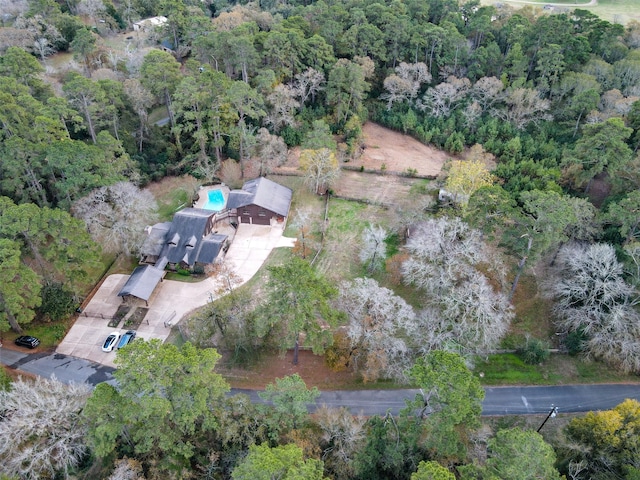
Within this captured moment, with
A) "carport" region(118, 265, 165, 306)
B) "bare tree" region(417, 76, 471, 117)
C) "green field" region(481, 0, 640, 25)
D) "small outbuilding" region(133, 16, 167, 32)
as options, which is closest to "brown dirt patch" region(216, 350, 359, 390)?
"carport" region(118, 265, 165, 306)

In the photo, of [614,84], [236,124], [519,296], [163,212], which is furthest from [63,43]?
[614,84]

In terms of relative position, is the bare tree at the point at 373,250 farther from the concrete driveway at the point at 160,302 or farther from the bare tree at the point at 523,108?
the bare tree at the point at 523,108

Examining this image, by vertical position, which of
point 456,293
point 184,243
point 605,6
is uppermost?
point 605,6

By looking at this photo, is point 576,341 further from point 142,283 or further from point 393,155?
point 142,283

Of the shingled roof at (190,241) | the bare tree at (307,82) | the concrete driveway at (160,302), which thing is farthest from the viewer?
the bare tree at (307,82)

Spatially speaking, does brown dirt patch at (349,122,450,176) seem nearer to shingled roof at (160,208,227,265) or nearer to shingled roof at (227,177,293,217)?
shingled roof at (227,177,293,217)

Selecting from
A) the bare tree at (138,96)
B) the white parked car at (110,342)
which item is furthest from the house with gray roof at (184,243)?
the bare tree at (138,96)

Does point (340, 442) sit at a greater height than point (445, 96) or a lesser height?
lesser

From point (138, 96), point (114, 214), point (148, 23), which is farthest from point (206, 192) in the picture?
point (148, 23)
